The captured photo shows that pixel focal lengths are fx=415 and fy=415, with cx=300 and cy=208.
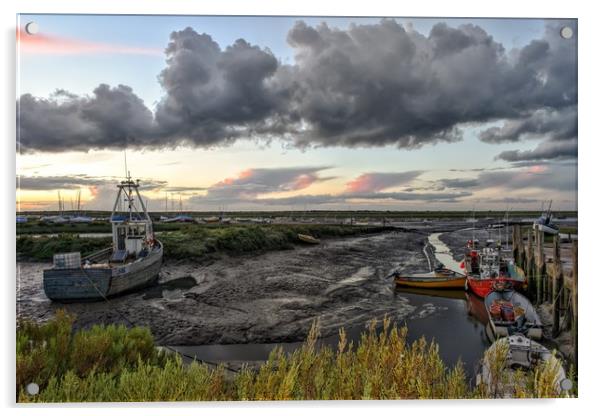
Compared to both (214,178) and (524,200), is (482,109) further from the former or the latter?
(214,178)

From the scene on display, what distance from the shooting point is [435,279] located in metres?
3.63

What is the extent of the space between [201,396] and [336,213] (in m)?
1.82

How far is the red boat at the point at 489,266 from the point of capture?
368 centimetres

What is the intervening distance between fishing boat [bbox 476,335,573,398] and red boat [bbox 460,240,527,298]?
0.58m

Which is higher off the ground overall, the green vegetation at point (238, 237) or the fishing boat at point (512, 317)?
the green vegetation at point (238, 237)

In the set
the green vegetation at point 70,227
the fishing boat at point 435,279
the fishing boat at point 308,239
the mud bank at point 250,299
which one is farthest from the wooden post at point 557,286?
the green vegetation at point 70,227

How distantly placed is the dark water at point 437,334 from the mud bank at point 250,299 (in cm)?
5

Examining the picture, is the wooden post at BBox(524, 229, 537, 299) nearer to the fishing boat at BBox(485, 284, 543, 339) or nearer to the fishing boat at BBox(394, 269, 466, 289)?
the fishing boat at BBox(485, 284, 543, 339)

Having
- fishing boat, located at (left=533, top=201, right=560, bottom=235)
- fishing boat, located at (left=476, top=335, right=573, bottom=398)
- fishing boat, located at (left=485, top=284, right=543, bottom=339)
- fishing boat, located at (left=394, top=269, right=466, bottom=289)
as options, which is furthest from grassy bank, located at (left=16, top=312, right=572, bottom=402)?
fishing boat, located at (left=533, top=201, right=560, bottom=235)

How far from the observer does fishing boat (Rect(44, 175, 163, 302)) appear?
332cm

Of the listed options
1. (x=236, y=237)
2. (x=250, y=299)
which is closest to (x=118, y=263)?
(x=236, y=237)

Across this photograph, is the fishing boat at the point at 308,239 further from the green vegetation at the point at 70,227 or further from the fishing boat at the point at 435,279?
the green vegetation at the point at 70,227

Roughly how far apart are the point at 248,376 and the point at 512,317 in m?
2.16

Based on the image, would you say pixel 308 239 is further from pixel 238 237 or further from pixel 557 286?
pixel 557 286
